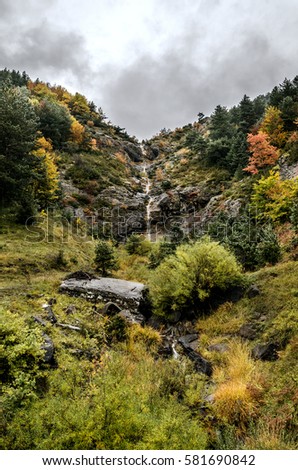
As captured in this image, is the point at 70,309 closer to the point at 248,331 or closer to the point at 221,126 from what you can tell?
the point at 248,331

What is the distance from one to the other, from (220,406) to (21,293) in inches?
369

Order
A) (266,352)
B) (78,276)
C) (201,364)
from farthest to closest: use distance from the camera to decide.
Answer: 1. (78,276)
2. (201,364)
3. (266,352)

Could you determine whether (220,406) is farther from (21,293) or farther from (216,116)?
(216,116)

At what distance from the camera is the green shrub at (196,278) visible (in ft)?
44.0

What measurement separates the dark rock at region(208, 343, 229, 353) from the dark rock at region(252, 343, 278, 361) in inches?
51.5

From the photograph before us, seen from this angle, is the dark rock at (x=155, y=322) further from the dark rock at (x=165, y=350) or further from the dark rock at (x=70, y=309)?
the dark rock at (x=70, y=309)

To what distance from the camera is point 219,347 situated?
10875 millimetres

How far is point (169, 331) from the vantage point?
45.1ft

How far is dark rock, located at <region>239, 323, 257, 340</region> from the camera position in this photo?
10.7 m

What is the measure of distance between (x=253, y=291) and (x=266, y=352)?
4.03 meters

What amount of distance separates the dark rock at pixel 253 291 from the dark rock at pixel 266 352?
11.4 feet

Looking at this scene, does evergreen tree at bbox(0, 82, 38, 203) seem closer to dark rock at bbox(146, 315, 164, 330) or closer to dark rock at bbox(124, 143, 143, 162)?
dark rock at bbox(146, 315, 164, 330)

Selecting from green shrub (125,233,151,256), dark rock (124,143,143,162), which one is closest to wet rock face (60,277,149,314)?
green shrub (125,233,151,256)

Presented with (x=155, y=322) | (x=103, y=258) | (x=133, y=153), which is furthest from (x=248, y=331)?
(x=133, y=153)
